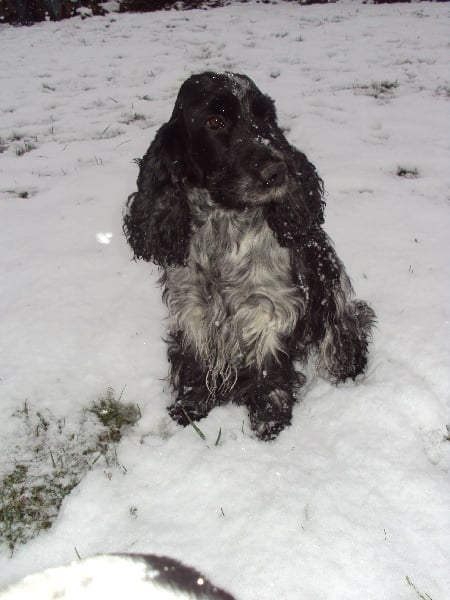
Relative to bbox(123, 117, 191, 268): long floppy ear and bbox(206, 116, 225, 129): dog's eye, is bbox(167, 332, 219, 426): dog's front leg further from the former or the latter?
bbox(206, 116, 225, 129): dog's eye

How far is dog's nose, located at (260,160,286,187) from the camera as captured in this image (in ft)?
7.38

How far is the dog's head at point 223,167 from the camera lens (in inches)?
91.1

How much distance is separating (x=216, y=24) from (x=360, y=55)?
3295mm

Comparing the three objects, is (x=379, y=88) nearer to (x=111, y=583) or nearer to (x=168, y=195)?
(x=168, y=195)

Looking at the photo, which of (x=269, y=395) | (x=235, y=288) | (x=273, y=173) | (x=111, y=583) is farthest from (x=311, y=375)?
(x=111, y=583)

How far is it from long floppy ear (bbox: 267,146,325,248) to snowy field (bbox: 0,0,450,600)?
0.99 metres

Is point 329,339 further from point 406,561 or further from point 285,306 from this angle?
point 406,561

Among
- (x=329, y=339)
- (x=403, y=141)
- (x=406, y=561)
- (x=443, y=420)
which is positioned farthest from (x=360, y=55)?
(x=406, y=561)

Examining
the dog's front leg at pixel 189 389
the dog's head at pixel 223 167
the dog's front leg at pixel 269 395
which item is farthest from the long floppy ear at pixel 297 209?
the dog's front leg at pixel 189 389

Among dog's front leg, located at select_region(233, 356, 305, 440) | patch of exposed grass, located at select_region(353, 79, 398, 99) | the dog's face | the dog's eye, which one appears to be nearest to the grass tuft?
dog's front leg, located at select_region(233, 356, 305, 440)

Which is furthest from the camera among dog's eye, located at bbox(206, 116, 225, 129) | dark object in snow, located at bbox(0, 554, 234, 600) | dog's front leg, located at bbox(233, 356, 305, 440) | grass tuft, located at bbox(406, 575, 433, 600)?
dog's front leg, located at bbox(233, 356, 305, 440)

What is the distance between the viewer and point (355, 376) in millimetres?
3080

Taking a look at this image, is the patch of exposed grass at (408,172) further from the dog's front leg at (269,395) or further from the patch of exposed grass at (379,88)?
the dog's front leg at (269,395)

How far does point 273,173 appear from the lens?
7.40 feet
